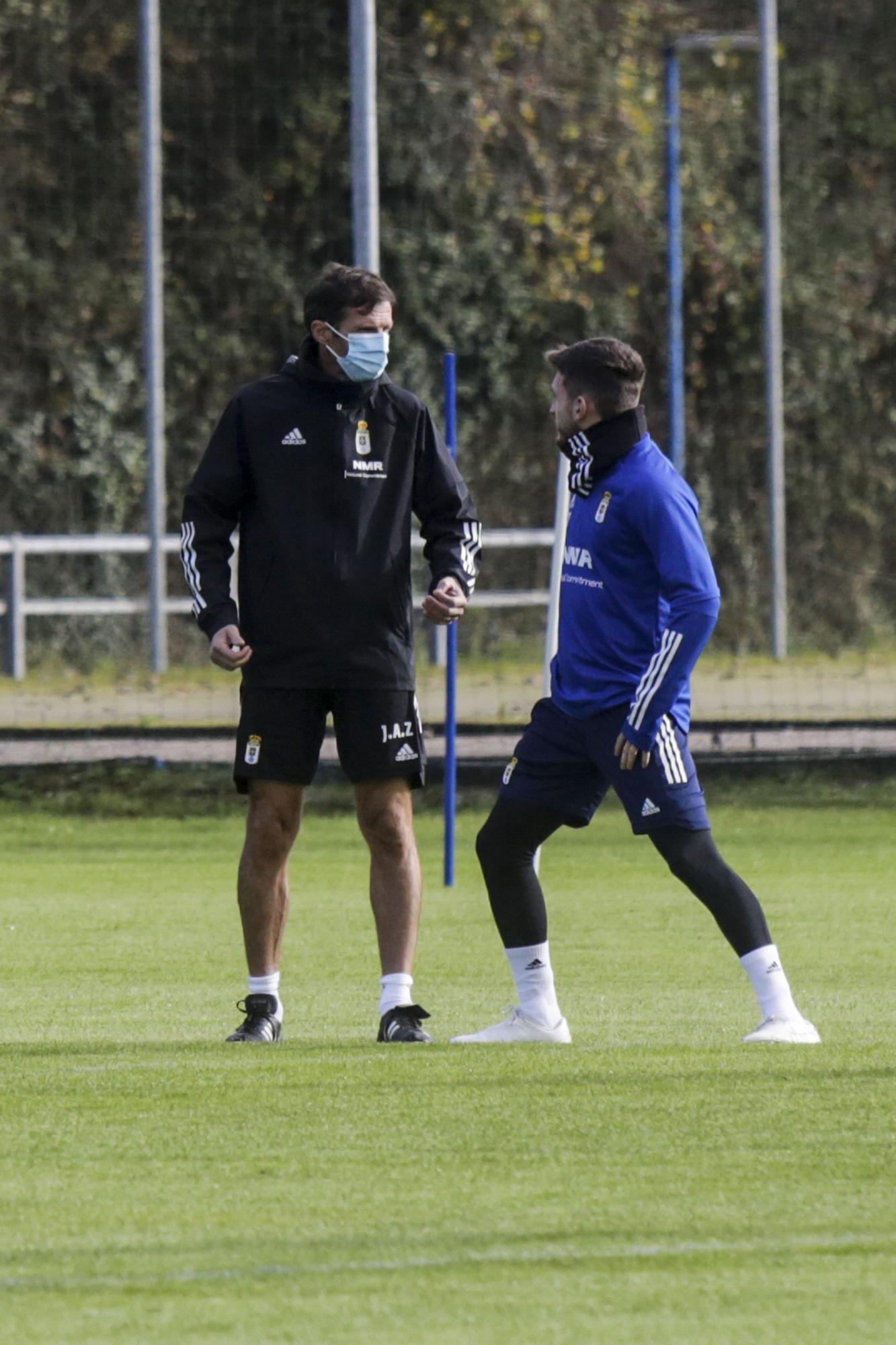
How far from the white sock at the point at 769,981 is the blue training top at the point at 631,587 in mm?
573

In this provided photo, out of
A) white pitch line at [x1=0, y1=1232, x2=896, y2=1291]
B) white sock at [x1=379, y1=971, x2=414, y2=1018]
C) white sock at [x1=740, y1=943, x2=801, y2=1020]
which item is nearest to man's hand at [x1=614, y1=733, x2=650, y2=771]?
white sock at [x1=740, y1=943, x2=801, y2=1020]

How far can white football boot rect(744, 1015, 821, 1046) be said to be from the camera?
676 centimetres

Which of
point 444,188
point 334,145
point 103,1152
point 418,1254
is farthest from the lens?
point 444,188

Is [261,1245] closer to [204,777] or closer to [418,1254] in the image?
[418,1254]

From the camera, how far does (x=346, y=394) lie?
7078 mm

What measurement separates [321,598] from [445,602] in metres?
0.34

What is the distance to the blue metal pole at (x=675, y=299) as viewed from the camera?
20.3 m

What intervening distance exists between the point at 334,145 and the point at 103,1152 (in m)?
19.1

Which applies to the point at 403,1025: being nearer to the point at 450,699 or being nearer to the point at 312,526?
the point at 312,526

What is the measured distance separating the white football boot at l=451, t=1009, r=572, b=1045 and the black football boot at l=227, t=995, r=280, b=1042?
47cm

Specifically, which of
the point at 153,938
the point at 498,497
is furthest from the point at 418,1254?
the point at 498,497

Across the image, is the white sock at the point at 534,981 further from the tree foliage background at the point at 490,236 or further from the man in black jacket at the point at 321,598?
the tree foliage background at the point at 490,236

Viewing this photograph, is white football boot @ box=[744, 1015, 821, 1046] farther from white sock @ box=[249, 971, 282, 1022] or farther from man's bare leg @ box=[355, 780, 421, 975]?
white sock @ box=[249, 971, 282, 1022]

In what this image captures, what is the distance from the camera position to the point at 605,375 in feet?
22.2
